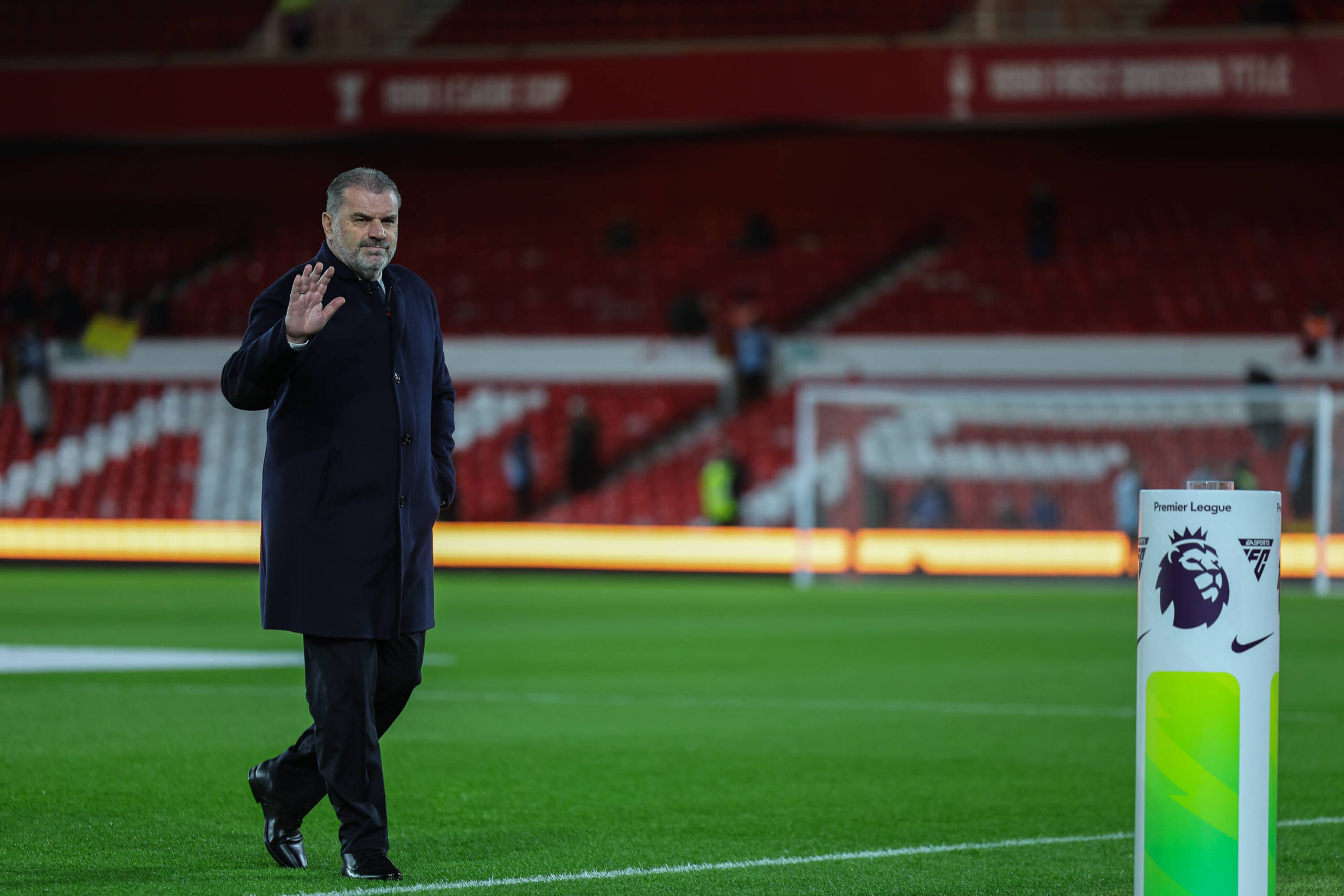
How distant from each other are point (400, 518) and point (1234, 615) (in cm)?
227

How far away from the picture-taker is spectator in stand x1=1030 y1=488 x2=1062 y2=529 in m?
24.6

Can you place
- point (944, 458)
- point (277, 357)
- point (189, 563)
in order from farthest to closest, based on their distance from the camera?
point (189, 563), point (944, 458), point (277, 357)

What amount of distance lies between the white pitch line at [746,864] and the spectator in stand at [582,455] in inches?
849

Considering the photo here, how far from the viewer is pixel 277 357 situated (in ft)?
18.3

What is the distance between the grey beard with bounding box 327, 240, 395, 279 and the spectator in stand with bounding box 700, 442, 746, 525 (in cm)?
2090

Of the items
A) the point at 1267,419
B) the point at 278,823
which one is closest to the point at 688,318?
the point at 1267,419

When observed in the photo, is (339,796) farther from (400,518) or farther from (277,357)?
(277,357)

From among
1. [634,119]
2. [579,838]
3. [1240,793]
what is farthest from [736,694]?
[634,119]

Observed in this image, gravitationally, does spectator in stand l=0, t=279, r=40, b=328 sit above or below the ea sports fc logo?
above

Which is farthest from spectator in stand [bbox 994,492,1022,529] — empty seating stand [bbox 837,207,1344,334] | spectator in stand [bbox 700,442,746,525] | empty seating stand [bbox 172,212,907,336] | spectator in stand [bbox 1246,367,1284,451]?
empty seating stand [bbox 172,212,907,336]

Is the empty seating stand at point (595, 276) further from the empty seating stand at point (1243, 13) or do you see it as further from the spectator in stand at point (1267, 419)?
the spectator in stand at point (1267, 419)

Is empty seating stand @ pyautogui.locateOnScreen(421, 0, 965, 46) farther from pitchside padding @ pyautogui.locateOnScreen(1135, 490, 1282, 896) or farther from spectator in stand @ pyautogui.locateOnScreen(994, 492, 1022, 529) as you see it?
pitchside padding @ pyautogui.locateOnScreen(1135, 490, 1282, 896)

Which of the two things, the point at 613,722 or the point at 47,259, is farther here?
the point at 47,259

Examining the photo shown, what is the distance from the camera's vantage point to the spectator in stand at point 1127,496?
2425 centimetres
